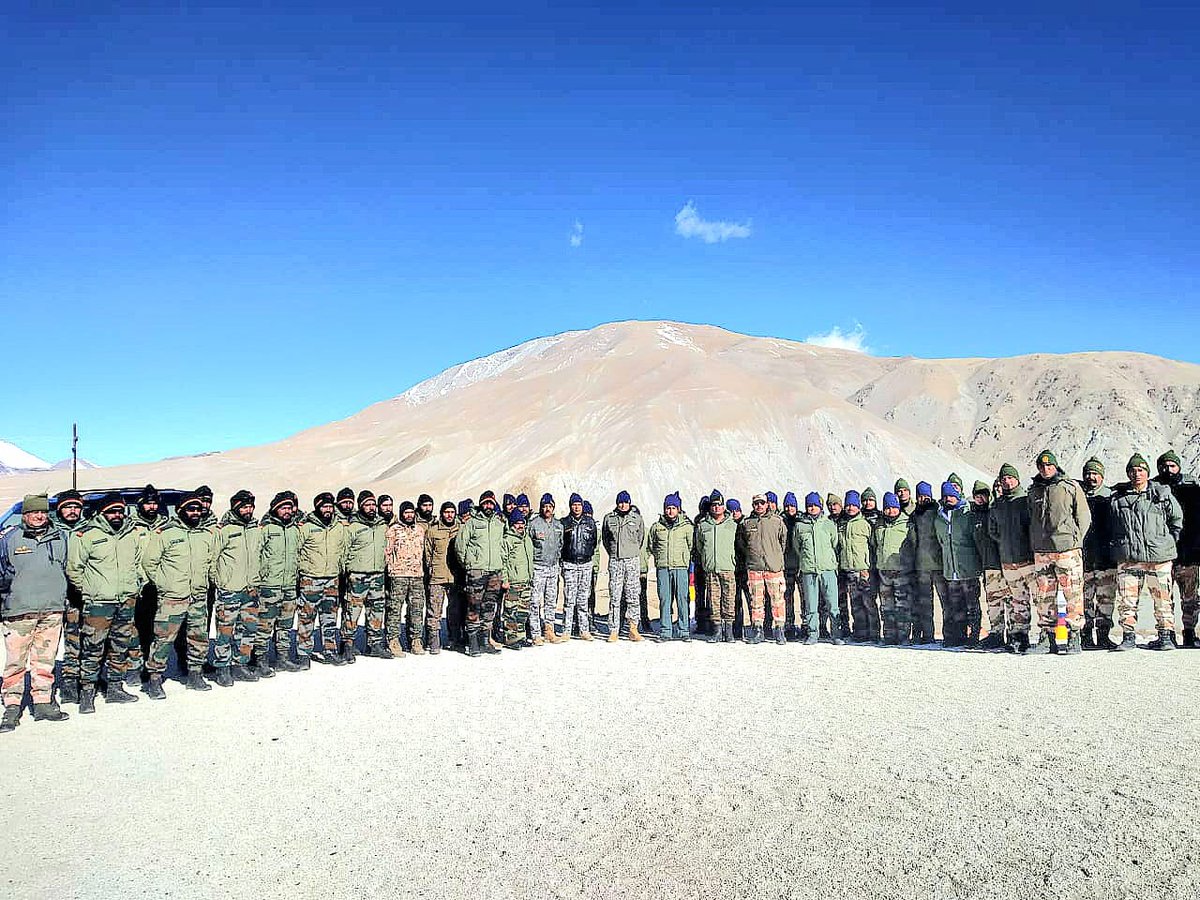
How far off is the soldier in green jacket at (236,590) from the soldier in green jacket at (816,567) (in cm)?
637

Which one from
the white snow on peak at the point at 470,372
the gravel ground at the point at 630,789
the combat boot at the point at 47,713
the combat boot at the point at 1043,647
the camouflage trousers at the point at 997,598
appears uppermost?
the white snow on peak at the point at 470,372

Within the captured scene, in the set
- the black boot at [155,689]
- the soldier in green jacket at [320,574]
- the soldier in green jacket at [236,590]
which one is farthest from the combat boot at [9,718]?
the soldier in green jacket at [320,574]

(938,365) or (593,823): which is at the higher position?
(938,365)

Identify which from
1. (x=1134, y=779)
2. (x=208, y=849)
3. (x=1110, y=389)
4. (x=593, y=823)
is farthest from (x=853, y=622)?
(x=1110, y=389)

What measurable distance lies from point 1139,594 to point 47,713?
10.6m

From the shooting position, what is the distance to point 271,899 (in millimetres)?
4176

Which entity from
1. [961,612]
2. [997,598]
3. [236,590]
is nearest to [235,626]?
[236,590]

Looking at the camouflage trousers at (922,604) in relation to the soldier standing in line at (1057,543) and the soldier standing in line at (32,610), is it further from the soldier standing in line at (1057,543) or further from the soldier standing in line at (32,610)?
the soldier standing in line at (32,610)

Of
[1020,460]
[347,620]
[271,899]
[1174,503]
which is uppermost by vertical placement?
[1020,460]

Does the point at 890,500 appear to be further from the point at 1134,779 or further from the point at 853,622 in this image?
the point at 1134,779

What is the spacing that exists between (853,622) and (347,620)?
6520 mm

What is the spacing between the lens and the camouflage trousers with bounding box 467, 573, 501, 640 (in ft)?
33.9

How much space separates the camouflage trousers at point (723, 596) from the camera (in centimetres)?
1126

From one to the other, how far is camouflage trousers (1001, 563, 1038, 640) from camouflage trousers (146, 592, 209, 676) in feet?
28.4
